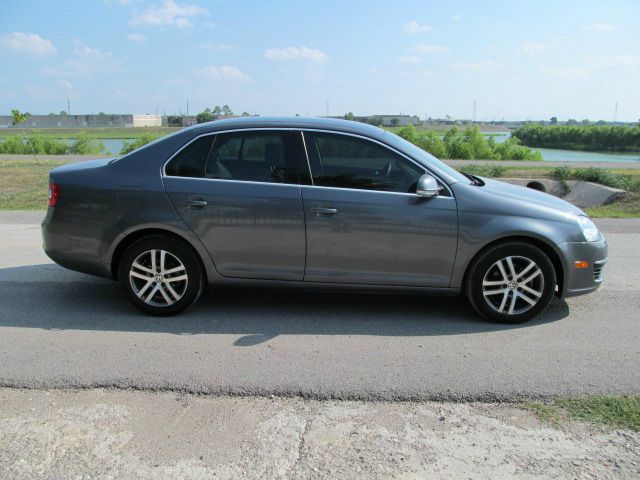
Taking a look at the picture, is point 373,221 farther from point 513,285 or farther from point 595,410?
point 595,410

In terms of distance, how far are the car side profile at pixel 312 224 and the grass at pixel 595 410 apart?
4.61ft

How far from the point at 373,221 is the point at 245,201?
1121 millimetres

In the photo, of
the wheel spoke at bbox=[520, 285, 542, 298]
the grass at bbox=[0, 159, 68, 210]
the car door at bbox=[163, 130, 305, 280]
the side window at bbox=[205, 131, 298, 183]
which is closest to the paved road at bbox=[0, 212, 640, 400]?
the wheel spoke at bbox=[520, 285, 542, 298]

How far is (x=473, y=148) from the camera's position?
3534 cm

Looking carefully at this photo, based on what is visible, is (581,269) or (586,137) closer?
(581,269)

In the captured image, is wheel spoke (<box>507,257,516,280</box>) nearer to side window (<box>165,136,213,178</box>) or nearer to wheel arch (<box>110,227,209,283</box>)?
wheel arch (<box>110,227,209,283</box>)

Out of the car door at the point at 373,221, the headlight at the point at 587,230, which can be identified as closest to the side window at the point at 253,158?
the car door at the point at 373,221

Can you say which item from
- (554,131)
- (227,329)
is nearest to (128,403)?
(227,329)

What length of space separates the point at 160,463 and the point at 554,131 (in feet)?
202

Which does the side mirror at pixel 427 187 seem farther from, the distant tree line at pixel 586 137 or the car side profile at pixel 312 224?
the distant tree line at pixel 586 137

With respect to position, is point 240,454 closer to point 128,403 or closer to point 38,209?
point 128,403

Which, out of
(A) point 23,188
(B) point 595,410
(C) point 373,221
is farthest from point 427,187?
(A) point 23,188

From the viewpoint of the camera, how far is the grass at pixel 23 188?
12.7m

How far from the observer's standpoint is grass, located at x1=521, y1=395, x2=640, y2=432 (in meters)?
3.23
